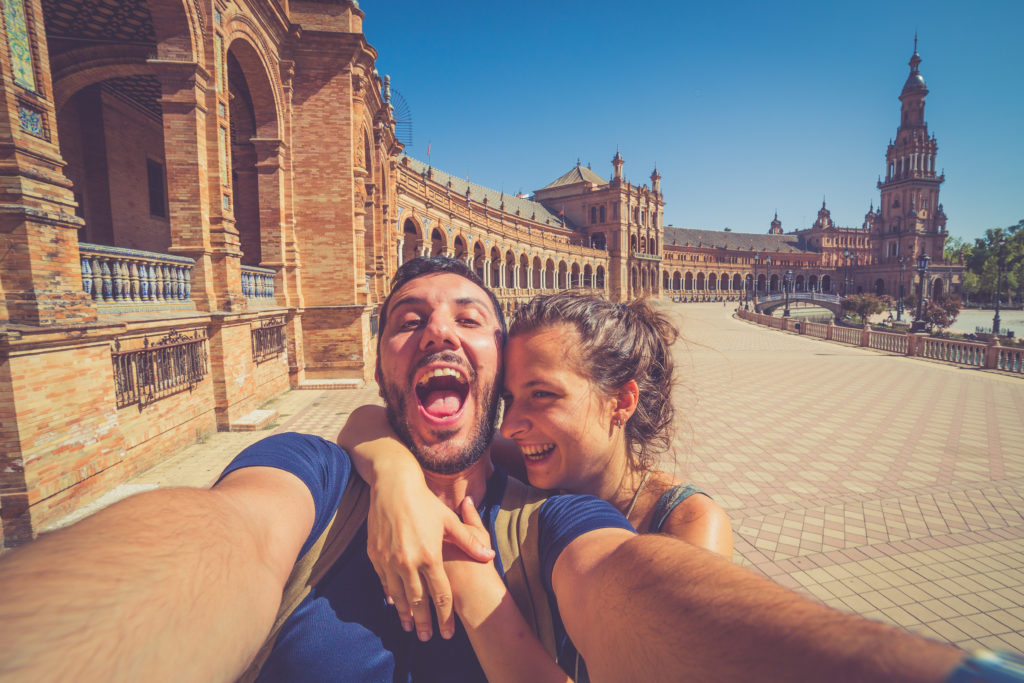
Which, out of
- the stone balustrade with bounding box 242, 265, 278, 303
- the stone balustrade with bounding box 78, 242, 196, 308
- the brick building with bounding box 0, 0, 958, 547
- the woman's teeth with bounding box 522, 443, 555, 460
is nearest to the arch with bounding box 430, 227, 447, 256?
the brick building with bounding box 0, 0, 958, 547

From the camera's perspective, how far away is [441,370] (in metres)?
1.80

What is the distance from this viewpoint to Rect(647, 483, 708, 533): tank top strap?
178cm

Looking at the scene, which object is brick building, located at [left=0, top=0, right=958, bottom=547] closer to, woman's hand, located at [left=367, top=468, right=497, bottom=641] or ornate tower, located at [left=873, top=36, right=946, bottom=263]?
woman's hand, located at [left=367, top=468, right=497, bottom=641]

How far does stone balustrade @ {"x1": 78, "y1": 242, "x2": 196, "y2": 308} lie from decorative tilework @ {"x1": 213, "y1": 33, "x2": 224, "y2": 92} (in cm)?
322

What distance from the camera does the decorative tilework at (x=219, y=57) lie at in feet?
24.4

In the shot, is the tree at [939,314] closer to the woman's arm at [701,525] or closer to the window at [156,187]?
the woman's arm at [701,525]

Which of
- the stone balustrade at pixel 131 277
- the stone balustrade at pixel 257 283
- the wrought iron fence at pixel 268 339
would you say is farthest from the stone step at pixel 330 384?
the stone balustrade at pixel 131 277

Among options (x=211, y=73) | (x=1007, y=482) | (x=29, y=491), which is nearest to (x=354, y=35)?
(x=211, y=73)

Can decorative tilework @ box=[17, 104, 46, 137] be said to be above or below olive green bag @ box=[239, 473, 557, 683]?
above

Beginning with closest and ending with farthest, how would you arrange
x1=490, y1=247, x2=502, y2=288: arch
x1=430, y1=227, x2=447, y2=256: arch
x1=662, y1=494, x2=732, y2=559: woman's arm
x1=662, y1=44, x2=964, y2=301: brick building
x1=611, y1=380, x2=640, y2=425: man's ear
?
x1=662, y1=494, x2=732, y2=559: woman's arm → x1=611, y1=380, x2=640, y2=425: man's ear → x1=430, y1=227, x2=447, y2=256: arch → x1=490, y1=247, x2=502, y2=288: arch → x1=662, y1=44, x2=964, y2=301: brick building

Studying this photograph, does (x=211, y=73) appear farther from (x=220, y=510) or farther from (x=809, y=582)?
(x=809, y=582)

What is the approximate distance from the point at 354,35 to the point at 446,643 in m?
13.5

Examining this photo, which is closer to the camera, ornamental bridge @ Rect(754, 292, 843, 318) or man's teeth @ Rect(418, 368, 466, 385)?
man's teeth @ Rect(418, 368, 466, 385)

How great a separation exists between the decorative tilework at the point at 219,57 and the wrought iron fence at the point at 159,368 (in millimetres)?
4397
